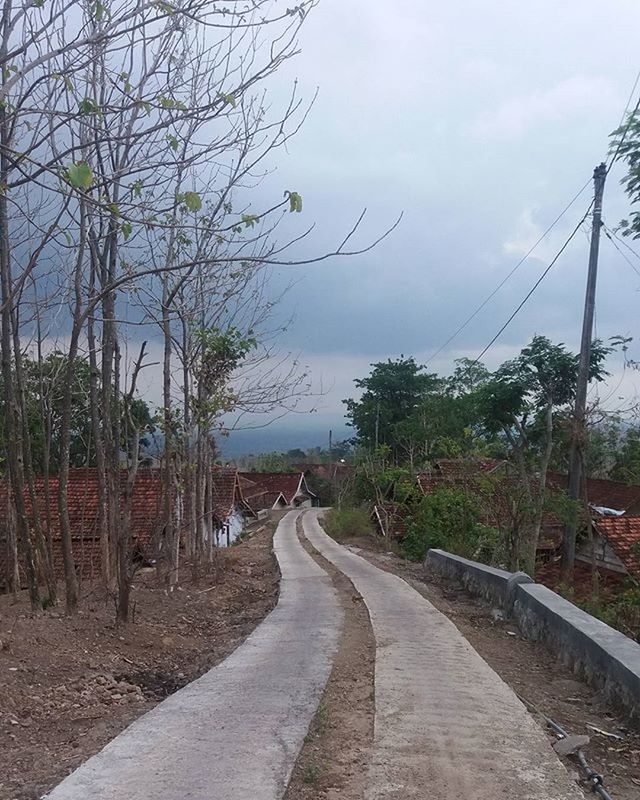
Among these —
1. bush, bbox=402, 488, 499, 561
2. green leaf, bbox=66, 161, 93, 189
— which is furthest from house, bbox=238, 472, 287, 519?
green leaf, bbox=66, 161, 93, 189

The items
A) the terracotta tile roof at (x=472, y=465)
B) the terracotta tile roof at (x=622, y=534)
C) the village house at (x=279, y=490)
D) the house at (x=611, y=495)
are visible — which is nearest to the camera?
the terracotta tile roof at (x=622, y=534)

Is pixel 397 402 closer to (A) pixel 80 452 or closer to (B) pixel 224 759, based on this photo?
(A) pixel 80 452

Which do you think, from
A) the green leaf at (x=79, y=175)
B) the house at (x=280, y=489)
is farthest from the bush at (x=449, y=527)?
the house at (x=280, y=489)

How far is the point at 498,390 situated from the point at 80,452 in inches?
553

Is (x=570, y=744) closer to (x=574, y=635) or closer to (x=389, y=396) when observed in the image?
(x=574, y=635)

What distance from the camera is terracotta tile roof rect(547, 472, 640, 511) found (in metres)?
26.2

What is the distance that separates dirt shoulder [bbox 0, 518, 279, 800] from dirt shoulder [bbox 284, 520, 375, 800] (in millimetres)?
1097

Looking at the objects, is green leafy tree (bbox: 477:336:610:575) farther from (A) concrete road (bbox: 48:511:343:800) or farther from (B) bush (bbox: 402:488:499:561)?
(A) concrete road (bbox: 48:511:343:800)

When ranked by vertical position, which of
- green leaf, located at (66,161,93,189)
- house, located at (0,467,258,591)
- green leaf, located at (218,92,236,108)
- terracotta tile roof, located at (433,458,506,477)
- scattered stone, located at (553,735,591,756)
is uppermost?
green leaf, located at (218,92,236,108)

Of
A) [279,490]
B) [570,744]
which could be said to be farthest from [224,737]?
[279,490]

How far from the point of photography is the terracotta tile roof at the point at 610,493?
26156mm

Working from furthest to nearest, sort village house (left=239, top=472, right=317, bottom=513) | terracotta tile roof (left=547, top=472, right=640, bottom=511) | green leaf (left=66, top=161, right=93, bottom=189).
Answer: village house (left=239, top=472, right=317, bottom=513)
terracotta tile roof (left=547, top=472, right=640, bottom=511)
green leaf (left=66, top=161, right=93, bottom=189)

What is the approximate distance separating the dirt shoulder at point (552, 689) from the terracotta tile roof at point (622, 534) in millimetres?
7558

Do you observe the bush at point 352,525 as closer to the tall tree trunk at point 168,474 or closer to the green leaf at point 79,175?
the tall tree trunk at point 168,474
